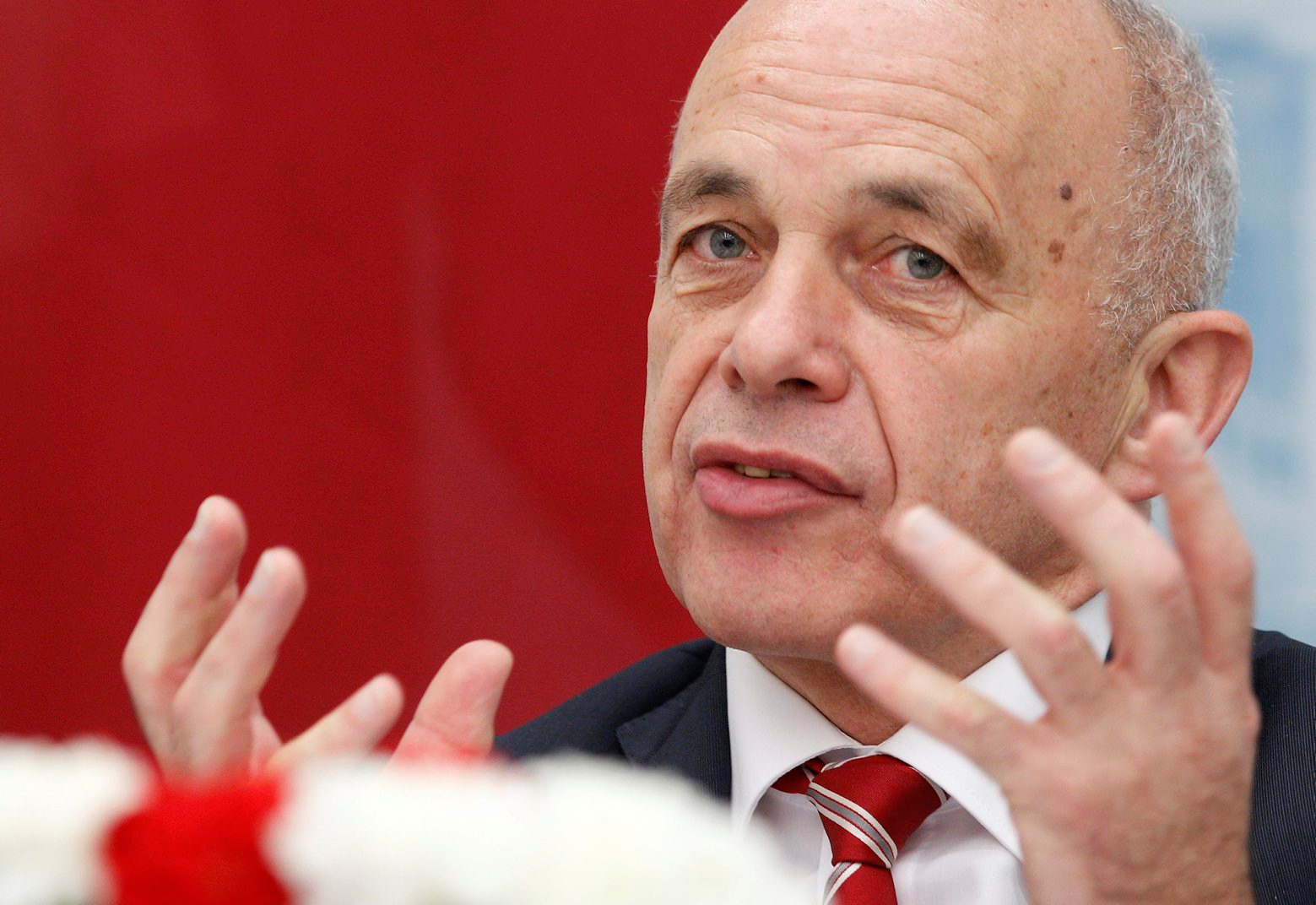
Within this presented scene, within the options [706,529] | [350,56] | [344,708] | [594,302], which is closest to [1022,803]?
[344,708]

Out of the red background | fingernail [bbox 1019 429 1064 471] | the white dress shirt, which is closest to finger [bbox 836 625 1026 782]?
fingernail [bbox 1019 429 1064 471]

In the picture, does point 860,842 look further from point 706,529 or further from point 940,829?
point 706,529

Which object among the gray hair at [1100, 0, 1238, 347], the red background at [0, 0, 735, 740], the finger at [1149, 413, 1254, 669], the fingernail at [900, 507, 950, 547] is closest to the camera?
the fingernail at [900, 507, 950, 547]

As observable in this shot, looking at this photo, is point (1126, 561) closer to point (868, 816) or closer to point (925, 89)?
point (868, 816)

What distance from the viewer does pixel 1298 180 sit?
2.07m

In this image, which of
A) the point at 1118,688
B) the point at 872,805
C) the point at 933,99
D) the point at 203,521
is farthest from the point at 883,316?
the point at 203,521

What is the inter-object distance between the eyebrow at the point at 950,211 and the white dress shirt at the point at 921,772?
1.25ft

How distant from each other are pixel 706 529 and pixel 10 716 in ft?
4.20

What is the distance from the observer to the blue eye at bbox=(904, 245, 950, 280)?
1.45 m

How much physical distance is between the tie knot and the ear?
1.31 ft

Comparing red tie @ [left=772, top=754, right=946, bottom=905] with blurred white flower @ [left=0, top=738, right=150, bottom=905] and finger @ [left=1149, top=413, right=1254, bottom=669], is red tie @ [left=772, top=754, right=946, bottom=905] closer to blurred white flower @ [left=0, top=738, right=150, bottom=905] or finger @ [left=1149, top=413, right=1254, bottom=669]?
finger @ [left=1149, top=413, right=1254, bottom=669]

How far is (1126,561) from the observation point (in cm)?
90

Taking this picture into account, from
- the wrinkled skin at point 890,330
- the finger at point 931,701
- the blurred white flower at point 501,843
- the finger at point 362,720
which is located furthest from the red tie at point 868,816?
the blurred white flower at point 501,843

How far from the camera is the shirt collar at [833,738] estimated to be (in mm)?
1389
